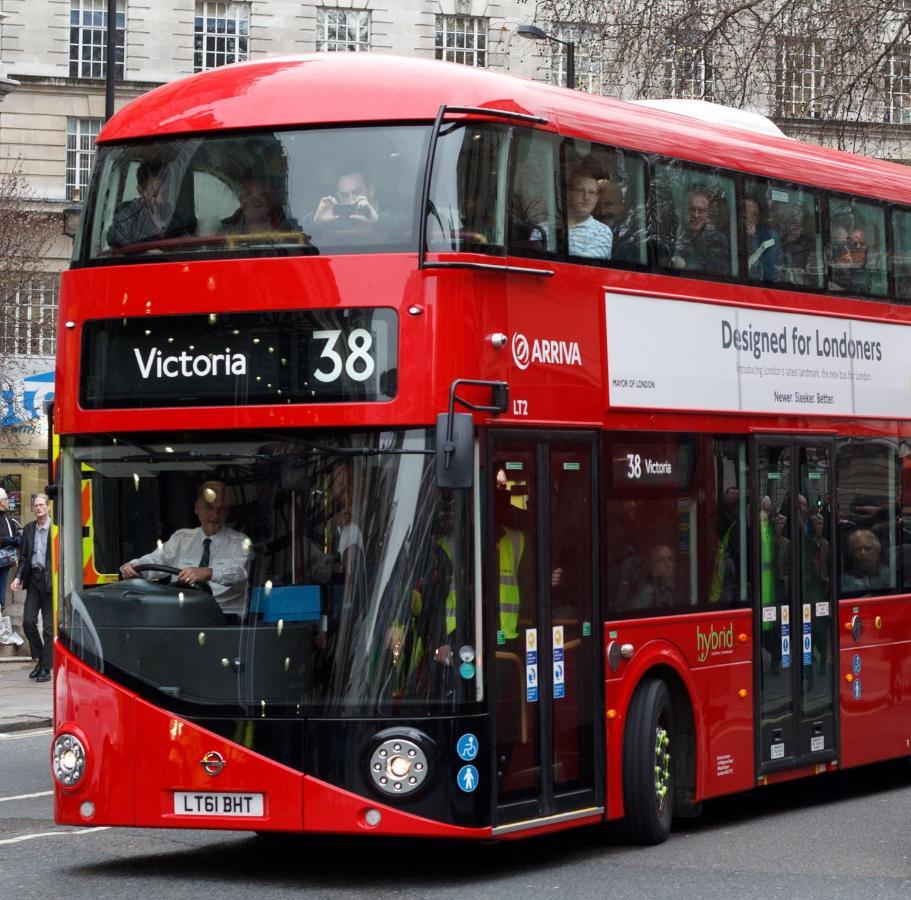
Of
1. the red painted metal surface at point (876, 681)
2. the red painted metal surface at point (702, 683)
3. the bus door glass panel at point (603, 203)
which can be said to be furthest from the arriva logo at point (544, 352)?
the red painted metal surface at point (876, 681)

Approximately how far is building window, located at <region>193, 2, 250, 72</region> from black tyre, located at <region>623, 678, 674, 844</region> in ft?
137

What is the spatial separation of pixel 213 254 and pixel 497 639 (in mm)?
2308

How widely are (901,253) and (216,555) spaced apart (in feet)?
20.4

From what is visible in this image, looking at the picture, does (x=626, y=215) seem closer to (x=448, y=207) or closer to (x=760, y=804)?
(x=448, y=207)

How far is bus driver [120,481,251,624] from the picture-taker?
406 inches

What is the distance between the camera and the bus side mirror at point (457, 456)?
9797mm

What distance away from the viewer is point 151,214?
10656 millimetres

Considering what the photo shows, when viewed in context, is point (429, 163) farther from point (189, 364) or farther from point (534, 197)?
Result: point (189, 364)

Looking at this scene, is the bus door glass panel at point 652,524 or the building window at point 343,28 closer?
the bus door glass panel at point 652,524

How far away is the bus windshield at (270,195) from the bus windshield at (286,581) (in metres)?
0.95

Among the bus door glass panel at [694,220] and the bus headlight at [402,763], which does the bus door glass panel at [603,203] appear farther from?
the bus headlight at [402,763]

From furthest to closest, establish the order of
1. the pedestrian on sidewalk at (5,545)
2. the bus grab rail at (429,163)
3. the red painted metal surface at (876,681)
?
the pedestrian on sidewalk at (5,545) < the red painted metal surface at (876,681) < the bus grab rail at (429,163)

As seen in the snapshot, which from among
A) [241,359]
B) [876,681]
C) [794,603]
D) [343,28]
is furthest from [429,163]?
[343,28]

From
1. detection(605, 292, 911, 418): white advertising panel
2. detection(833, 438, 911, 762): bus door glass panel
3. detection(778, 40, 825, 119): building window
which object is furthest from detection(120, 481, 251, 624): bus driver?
detection(778, 40, 825, 119): building window
